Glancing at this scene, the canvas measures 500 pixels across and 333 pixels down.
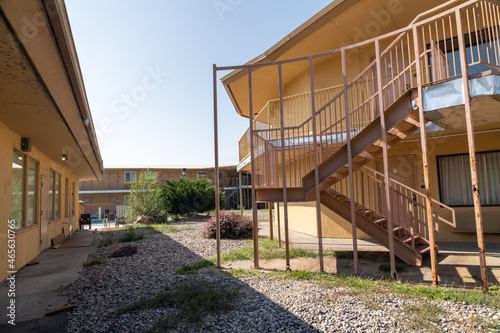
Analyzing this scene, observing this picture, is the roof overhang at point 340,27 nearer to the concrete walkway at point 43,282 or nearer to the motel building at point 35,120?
the motel building at point 35,120

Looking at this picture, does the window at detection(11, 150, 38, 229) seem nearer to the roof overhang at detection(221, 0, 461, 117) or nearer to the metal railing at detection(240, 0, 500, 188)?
the metal railing at detection(240, 0, 500, 188)

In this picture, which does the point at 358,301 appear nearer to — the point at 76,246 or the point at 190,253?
the point at 190,253

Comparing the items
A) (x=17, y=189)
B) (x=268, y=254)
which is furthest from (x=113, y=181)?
(x=268, y=254)

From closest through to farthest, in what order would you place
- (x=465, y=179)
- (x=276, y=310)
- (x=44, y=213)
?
(x=276, y=310) → (x=465, y=179) → (x=44, y=213)

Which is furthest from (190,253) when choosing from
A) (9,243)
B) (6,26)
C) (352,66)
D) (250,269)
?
(352,66)

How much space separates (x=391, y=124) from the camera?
584cm

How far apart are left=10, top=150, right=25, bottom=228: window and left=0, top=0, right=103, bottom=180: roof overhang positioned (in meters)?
0.65

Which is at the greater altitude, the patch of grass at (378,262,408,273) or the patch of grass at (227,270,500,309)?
the patch of grass at (227,270,500,309)

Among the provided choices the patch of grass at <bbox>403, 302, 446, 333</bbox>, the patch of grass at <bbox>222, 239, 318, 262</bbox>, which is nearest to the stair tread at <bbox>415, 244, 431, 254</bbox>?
the patch of grass at <bbox>222, 239, 318, 262</bbox>

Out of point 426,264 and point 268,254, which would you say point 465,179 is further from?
point 268,254

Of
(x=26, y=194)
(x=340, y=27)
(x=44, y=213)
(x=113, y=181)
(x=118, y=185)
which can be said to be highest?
(x=340, y=27)

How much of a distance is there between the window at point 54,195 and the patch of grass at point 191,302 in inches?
333

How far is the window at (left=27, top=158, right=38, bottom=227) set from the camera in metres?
8.42

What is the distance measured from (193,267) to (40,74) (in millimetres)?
4460
